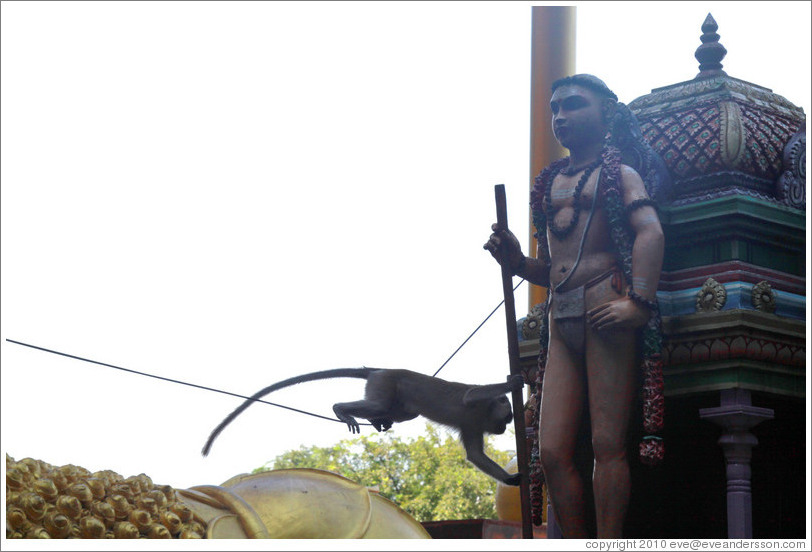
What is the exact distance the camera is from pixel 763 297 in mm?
5012

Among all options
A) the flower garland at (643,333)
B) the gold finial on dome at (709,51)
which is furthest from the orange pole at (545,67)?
the flower garland at (643,333)

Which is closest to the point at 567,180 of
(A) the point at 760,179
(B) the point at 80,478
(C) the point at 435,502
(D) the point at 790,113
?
(A) the point at 760,179

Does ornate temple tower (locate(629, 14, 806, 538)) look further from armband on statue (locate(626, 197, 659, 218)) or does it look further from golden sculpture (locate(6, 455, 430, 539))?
golden sculpture (locate(6, 455, 430, 539))

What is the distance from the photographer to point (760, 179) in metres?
5.37

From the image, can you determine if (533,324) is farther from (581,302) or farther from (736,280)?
(736,280)

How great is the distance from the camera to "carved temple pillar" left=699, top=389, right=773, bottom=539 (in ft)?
15.8

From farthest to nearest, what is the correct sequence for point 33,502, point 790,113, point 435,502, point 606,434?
1. point 435,502
2. point 790,113
3. point 606,434
4. point 33,502

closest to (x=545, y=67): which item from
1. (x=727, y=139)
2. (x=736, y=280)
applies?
(x=727, y=139)

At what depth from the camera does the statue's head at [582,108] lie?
503cm

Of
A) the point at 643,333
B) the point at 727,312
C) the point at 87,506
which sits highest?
the point at 727,312

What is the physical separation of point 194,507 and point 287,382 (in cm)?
84

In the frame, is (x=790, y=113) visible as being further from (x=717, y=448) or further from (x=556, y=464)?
(x=556, y=464)

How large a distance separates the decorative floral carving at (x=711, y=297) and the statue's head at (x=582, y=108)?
0.78 metres

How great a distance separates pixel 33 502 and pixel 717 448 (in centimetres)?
298
